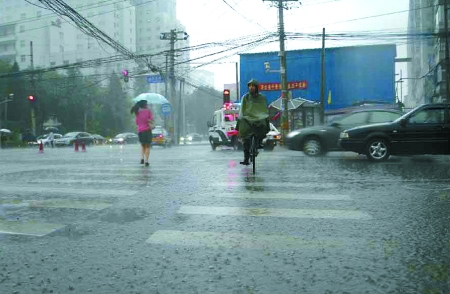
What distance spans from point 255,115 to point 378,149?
403cm

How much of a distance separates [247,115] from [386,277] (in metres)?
5.67

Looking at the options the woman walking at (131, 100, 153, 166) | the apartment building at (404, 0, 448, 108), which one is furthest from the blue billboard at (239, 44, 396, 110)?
the woman walking at (131, 100, 153, 166)

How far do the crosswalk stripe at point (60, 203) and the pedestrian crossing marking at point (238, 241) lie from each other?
1.69 metres

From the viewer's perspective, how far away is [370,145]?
10609 mm

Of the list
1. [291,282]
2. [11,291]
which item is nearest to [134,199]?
[11,291]

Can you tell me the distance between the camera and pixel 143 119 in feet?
35.7

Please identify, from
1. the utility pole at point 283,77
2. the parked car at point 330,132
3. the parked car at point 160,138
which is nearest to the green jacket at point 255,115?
the parked car at point 330,132

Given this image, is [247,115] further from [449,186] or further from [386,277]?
[386,277]

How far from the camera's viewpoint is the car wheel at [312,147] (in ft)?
44.7

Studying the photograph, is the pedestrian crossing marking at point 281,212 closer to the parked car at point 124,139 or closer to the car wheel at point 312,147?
the car wheel at point 312,147

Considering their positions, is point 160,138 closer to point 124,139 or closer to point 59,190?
point 124,139

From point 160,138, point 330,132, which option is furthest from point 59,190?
point 160,138

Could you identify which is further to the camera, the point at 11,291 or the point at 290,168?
the point at 290,168

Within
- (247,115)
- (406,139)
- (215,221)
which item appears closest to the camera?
(215,221)
